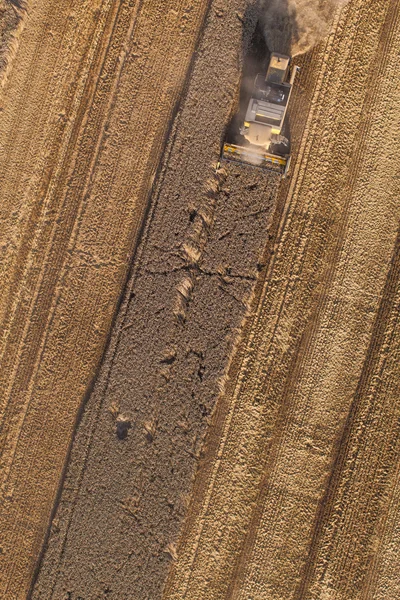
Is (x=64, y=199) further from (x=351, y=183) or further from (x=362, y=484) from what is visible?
(x=362, y=484)

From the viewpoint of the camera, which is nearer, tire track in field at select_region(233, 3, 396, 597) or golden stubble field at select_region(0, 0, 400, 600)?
golden stubble field at select_region(0, 0, 400, 600)

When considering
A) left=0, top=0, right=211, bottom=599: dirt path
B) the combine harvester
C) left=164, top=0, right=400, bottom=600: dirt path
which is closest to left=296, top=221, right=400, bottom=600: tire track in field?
left=164, top=0, right=400, bottom=600: dirt path

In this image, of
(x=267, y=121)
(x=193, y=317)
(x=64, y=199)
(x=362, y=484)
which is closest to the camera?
(x=267, y=121)

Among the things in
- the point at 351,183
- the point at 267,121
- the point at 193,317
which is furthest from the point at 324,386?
the point at 267,121

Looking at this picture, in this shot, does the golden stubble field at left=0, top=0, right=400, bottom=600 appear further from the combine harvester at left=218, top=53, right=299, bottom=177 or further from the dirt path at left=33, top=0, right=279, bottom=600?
the combine harvester at left=218, top=53, right=299, bottom=177

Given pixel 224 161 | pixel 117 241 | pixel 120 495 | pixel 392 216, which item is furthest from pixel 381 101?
pixel 120 495

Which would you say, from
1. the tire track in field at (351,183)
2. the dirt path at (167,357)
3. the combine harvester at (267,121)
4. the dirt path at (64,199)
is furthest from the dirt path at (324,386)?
the dirt path at (64,199)
